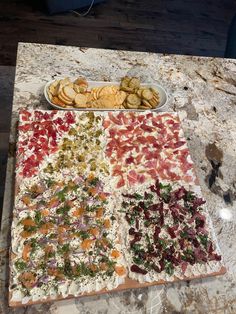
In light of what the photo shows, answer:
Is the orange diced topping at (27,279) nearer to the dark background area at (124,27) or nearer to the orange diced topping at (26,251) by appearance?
the orange diced topping at (26,251)

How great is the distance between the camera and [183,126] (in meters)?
1.67

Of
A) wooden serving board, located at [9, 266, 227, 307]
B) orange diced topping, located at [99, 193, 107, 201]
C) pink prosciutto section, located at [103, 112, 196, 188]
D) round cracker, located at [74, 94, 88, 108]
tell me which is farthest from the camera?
round cracker, located at [74, 94, 88, 108]

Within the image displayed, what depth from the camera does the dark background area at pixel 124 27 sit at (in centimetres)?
311

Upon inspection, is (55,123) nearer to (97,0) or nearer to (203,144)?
(203,144)

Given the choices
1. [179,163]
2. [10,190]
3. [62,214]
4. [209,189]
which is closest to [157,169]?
[179,163]

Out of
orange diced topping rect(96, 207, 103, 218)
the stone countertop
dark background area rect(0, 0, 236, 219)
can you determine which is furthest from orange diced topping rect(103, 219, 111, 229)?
dark background area rect(0, 0, 236, 219)

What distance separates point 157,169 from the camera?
139cm

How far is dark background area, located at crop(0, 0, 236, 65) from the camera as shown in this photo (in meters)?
3.11

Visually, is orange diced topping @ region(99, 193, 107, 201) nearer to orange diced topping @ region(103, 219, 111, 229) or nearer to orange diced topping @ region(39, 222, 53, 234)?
orange diced topping @ region(103, 219, 111, 229)

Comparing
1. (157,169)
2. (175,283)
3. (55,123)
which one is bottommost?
(175,283)

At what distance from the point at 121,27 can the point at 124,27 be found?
0.11ft

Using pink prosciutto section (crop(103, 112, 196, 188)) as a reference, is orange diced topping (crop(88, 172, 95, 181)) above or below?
below

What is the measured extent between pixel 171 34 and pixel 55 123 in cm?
253

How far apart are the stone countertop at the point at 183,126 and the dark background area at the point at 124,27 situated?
3.90 ft
